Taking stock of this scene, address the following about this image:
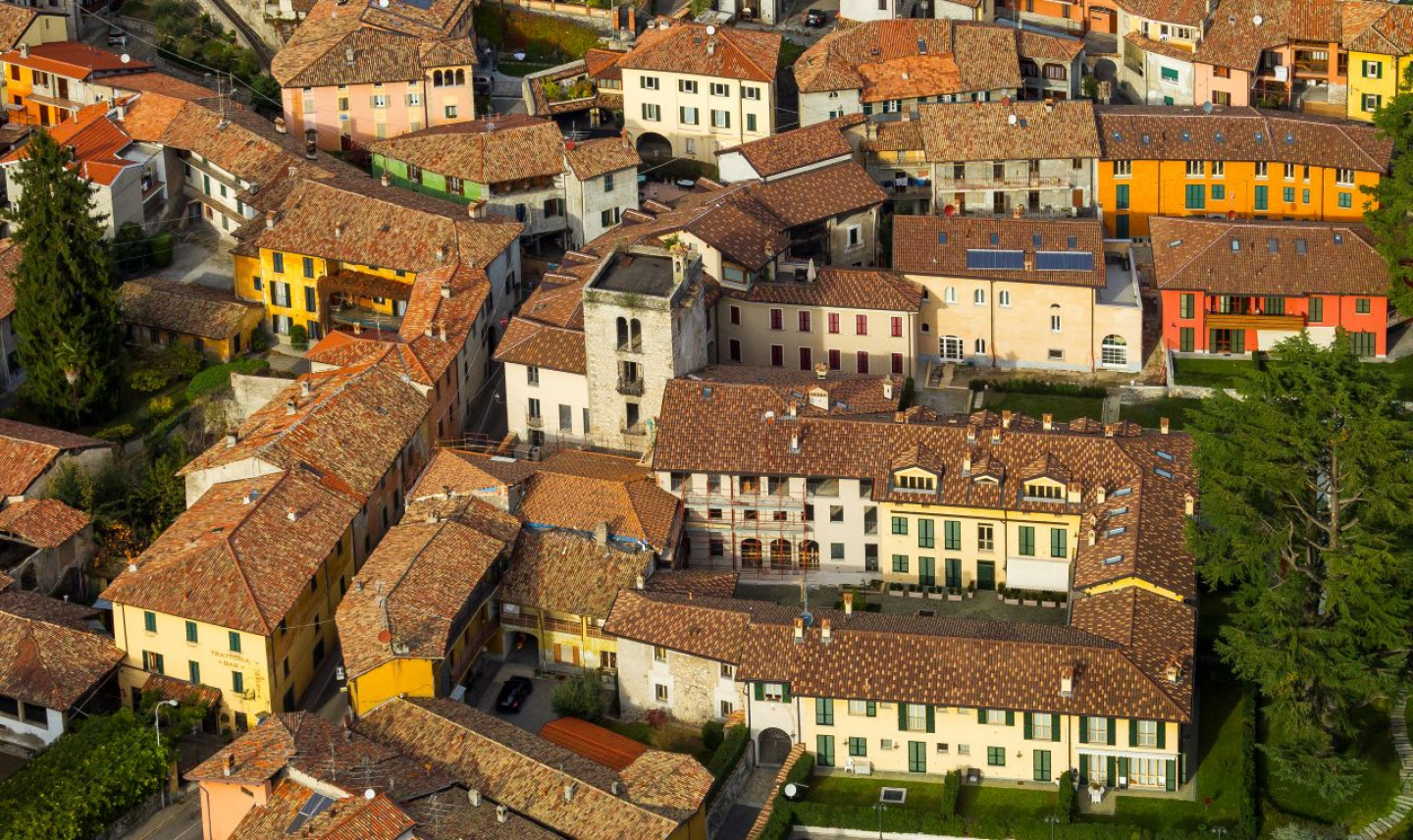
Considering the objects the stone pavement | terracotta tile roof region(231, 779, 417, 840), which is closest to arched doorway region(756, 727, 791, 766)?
terracotta tile roof region(231, 779, 417, 840)

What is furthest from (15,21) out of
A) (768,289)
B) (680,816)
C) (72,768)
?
(680,816)

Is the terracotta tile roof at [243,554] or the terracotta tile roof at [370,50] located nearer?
the terracotta tile roof at [243,554]

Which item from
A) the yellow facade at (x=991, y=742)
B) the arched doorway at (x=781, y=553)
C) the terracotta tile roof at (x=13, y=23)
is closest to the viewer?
the yellow facade at (x=991, y=742)

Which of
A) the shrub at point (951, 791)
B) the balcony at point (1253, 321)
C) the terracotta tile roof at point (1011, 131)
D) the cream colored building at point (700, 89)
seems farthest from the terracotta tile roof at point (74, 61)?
the shrub at point (951, 791)

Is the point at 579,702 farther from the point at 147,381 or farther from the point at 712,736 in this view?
the point at 147,381

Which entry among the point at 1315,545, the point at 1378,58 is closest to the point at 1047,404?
the point at 1315,545

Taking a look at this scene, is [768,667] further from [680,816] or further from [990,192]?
[990,192]

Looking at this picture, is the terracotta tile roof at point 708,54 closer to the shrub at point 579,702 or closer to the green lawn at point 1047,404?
the green lawn at point 1047,404
